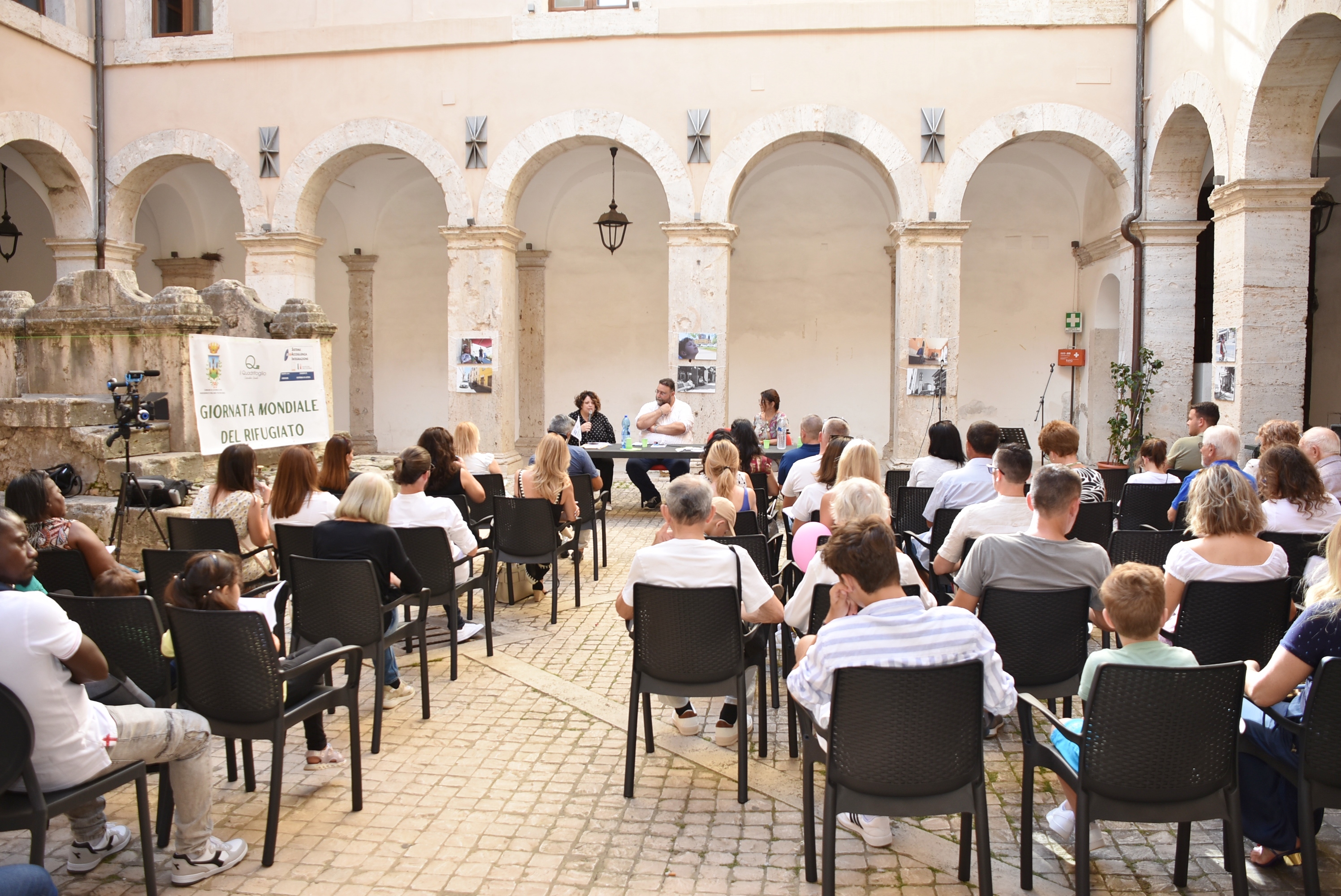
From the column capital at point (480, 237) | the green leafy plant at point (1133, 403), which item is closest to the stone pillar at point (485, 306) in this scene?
the column capital at point (480, 237)

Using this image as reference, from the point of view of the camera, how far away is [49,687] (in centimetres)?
265

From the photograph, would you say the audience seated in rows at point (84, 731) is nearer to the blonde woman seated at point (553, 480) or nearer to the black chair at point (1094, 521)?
the blonde woman seated at point (553, 480)

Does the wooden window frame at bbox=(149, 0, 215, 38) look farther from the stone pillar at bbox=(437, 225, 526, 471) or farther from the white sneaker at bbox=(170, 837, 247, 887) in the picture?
the white sneaker at bbox=(170, 837, 247, 887)

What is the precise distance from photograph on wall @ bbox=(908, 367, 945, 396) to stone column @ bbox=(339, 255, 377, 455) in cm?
888

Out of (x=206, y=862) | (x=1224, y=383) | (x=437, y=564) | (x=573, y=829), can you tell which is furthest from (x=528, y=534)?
(x=1224, y=383)

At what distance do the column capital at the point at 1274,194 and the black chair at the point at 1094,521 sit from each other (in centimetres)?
519

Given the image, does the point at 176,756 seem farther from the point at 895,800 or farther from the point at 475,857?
the point at 895,800

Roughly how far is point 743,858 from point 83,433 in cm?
619

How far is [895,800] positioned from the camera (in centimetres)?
269

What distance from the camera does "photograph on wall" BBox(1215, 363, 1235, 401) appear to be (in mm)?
9102

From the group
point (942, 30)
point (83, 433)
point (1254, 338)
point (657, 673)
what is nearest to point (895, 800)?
point (657, 673)

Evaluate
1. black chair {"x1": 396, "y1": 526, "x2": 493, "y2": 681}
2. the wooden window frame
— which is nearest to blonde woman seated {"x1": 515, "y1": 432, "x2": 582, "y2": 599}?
black chair {"x1": 396, "y1": 526, "x2": 493, "y2": 681}

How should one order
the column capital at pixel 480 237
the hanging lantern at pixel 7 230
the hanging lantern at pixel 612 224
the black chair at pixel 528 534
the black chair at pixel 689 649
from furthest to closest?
the hanging lantern at pixel 7 230, the hanging lantern at pixel 612 224, the column capital at pixel 480 237, the black chair at pixel 528 534, the black chair at pixel 689 649

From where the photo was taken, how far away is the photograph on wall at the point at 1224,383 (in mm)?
9102
